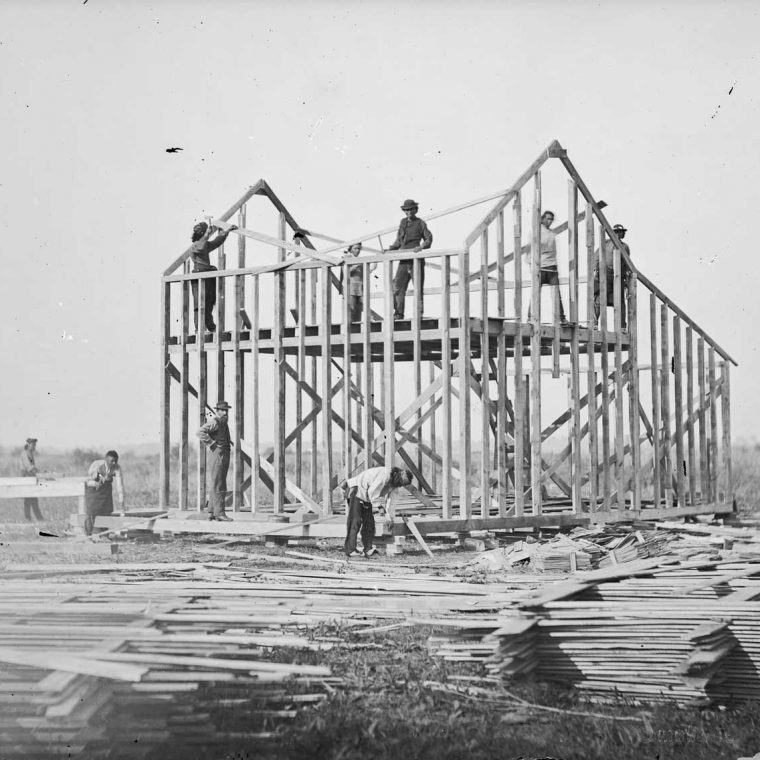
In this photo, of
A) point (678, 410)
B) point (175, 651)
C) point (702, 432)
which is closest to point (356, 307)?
point (678, 410)

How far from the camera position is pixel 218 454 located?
20.5 meters

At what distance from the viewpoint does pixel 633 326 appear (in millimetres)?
22766

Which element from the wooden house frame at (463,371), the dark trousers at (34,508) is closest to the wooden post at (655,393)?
the wooden house frame at (463,371)

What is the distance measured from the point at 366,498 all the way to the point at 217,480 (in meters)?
3.61

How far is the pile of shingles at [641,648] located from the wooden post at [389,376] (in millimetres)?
8736

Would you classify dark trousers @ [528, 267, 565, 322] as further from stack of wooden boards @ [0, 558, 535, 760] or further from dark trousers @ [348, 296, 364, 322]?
stack of wooden boards @ [0, 558, 535, 760]

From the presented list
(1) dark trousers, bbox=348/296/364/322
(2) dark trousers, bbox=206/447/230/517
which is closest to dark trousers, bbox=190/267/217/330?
(1) dark trousers, bbox=348/296/364/322

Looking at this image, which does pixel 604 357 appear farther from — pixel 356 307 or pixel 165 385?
pixel 165 385

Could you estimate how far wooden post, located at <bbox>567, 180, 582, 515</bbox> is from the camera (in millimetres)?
21078

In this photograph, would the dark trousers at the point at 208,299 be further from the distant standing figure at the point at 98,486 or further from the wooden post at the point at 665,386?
the wooden post at the point at 665,386

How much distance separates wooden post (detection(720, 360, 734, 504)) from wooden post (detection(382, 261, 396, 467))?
10342mm

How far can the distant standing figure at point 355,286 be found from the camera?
20047 mm

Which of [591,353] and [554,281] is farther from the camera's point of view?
[591,353]

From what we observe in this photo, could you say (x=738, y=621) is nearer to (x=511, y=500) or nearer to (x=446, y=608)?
(x=446, y=608)
